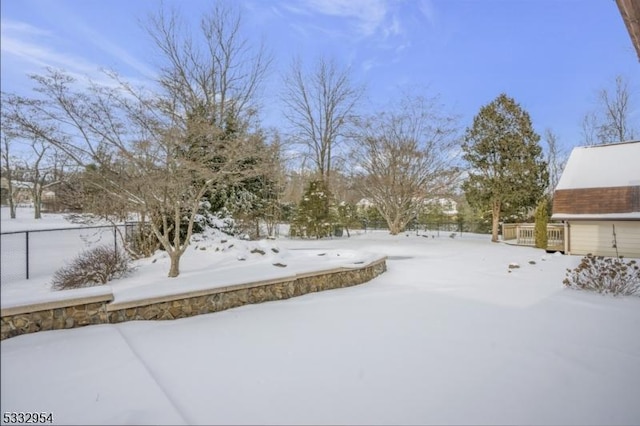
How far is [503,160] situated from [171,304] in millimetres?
15668

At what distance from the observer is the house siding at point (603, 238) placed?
1045 centimetres

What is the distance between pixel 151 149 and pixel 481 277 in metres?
6.95

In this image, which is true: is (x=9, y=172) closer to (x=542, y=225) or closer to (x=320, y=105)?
(x=542, y=225)

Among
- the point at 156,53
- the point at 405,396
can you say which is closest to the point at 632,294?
the point at 405,396

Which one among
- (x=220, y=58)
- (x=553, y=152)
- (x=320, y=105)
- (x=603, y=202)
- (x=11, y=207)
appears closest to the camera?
(x=11, y=207)

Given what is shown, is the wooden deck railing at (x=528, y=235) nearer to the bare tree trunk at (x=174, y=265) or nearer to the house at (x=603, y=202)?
the house at (x=603, y=202)

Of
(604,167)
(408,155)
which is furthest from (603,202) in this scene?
(408,155)

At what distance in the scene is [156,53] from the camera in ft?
31.8

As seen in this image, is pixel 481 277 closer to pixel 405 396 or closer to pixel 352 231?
pixel 405 396

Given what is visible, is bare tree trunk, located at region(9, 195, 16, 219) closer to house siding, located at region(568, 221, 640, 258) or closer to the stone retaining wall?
the stone retaining wall

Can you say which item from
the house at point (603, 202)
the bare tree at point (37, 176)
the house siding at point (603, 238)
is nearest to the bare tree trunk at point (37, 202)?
the bare tree at point (37, 176)

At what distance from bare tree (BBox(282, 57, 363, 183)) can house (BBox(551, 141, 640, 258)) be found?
32.3ft

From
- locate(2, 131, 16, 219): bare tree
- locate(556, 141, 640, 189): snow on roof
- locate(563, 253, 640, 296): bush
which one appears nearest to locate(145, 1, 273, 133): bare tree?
locate(2, 131, 16, 219): bare tree

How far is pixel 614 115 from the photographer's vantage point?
1772 cm
